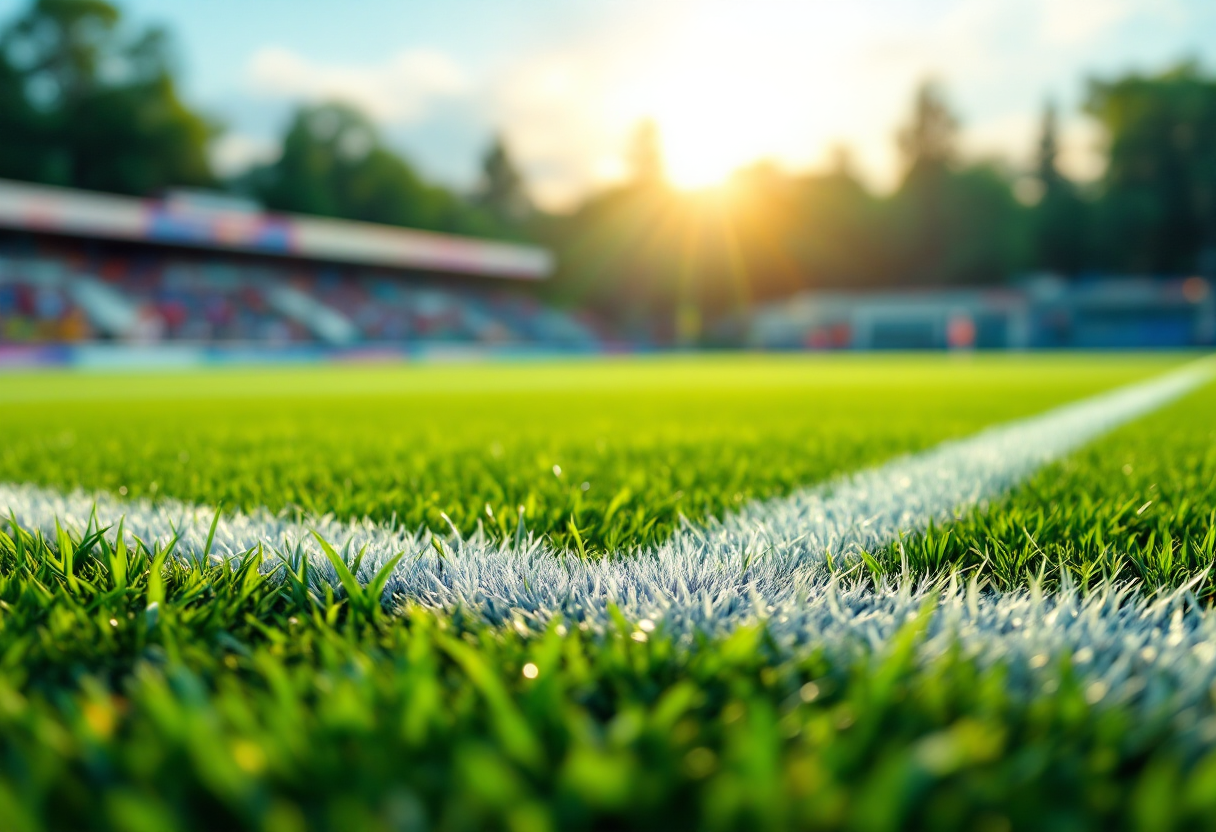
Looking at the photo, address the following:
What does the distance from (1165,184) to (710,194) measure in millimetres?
26454

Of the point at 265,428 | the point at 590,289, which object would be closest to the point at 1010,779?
the point at 265,428

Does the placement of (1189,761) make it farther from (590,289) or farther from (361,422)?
(590,289)

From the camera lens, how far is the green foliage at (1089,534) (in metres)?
1.25

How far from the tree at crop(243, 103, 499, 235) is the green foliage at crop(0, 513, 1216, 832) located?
49.5 m

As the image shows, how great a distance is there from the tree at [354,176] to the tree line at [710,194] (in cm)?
12

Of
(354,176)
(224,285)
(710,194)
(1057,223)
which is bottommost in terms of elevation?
(224,285)

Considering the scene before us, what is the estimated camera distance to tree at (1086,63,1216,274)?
4709 centimetres

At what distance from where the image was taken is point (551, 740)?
2.14 feet

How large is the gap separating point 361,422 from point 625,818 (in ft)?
15.2

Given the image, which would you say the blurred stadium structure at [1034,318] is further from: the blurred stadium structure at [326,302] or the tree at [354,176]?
the tree at [354,176]

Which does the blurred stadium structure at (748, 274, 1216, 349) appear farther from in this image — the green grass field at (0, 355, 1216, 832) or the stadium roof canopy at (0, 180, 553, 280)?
the green grass field at (0, 355, 1216, 832)

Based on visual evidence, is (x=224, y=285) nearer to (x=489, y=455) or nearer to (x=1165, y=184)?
(x=489, y=455)

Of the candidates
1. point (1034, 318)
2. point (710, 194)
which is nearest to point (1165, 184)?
point (1034, 318)

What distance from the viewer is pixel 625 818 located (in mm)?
546
